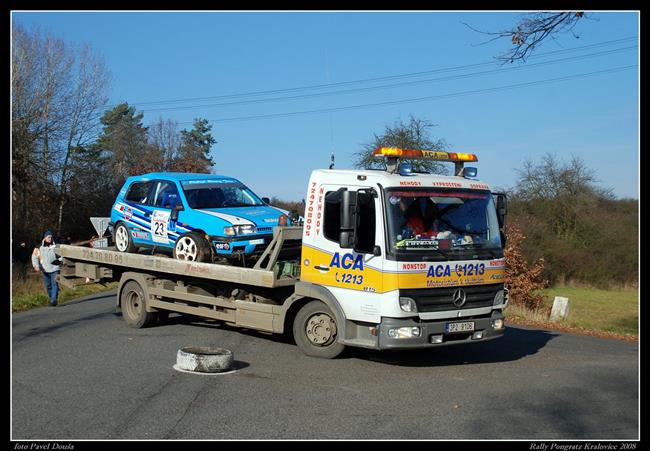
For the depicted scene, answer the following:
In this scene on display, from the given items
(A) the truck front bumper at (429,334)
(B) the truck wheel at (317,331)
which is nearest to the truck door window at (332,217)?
(B) the truck wheel at (317,331)

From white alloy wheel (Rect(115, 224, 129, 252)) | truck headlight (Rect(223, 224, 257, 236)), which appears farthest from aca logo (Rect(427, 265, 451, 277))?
white alloy wheel (Rect(115, 224, 129, 252))

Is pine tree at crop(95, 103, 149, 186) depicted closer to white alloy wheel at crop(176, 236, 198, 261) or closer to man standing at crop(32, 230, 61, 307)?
man standing at crop(32, 230, 61, 307)

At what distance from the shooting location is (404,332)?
27.5 ft

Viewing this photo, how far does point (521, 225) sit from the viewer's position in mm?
27594

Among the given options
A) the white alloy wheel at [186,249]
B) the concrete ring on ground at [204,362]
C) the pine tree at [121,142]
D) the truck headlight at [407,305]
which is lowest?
the concrete ring on ground at [204,362]

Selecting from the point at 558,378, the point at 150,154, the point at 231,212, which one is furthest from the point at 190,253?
the point at 150,154

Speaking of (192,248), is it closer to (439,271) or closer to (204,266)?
(204,266)

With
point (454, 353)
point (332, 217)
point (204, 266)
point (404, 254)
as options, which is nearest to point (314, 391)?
point (404, 254)

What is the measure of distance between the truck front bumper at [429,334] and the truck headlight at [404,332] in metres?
0.02

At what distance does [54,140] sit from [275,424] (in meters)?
29.7

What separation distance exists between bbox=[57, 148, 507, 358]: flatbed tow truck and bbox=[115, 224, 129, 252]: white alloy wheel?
98.1 inches

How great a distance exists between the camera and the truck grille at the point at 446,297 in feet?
27.8

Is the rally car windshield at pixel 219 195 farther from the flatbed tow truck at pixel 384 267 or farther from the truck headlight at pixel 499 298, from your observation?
the truck headlight at pixel 499 298

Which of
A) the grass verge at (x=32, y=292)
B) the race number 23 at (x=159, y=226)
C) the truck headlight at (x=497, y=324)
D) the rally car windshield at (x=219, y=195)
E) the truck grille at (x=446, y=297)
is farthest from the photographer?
the grass verge at (x=32, y=292)
